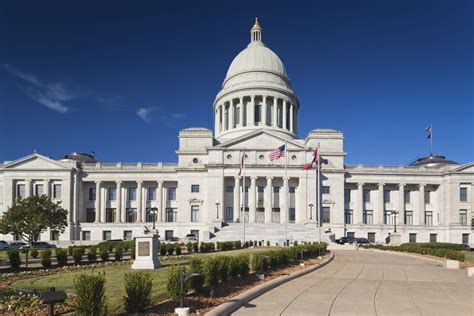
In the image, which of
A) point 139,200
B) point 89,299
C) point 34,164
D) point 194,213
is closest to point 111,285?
point 89,299

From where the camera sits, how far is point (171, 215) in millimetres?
→ 80750

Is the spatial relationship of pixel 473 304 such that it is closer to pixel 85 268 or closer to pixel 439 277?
pixel 439 277

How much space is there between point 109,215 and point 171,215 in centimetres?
1163

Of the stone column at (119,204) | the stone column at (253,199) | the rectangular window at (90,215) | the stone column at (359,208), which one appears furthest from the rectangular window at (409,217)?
the rectangular window at (90,215)

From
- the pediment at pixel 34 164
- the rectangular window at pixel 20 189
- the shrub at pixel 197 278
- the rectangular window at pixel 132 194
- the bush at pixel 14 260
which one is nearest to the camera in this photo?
the shrub at pixel 197 278

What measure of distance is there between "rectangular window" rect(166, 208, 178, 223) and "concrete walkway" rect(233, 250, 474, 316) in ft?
191

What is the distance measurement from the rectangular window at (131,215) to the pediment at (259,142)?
20900 mm

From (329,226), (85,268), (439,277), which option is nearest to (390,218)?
(329,226)

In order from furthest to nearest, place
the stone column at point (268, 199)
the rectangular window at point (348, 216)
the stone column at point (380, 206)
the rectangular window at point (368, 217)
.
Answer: the rectangular window at point (368, 217)
the rectangular window at point (348, 216)
the stone column at point (380, 206)
the stone column at point (268, 199)

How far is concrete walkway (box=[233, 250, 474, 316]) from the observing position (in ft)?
45.4

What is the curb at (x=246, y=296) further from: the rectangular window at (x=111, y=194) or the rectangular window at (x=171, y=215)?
the rectangular window at (x=111, y=194)

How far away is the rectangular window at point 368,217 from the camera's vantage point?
79.7 metres

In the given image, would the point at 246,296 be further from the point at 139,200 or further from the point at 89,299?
the point at 139,200

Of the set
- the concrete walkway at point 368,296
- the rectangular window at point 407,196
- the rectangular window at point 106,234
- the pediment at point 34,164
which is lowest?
the rectangular window at point 106,234
